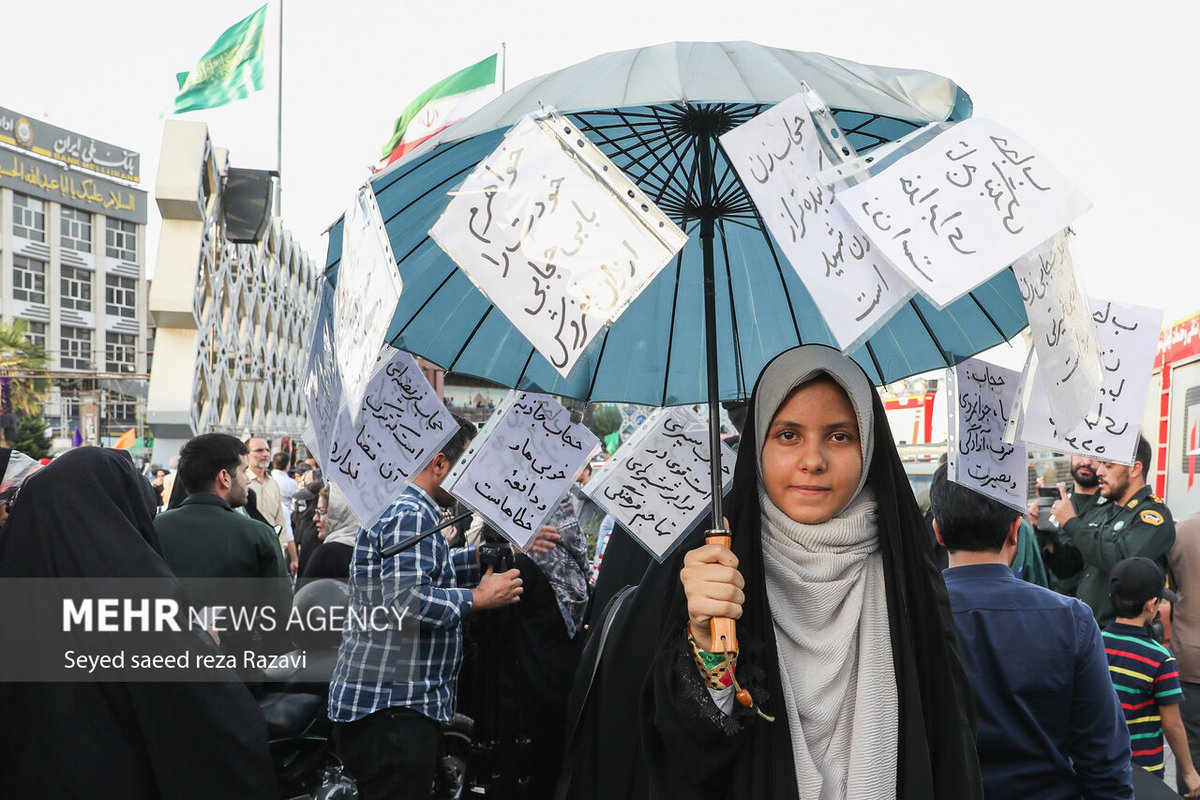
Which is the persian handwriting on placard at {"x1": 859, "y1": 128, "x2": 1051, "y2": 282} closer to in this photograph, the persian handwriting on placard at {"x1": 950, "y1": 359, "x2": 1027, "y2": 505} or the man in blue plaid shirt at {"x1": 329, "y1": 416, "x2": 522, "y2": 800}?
the persian handwriting on placard at {"x1": 950, "y1": 359, "x2": 1027, "y2": 505}

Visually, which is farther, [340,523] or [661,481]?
[340,523]

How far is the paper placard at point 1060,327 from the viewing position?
2012 millimetres

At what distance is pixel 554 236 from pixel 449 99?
15.8 m

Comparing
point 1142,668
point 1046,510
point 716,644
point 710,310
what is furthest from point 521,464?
point 1046,510

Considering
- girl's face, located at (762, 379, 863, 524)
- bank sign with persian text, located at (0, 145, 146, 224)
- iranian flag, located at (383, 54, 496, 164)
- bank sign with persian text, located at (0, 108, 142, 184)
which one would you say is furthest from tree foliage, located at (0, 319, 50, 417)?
girl's face, located at (762, 379, 863, 524)

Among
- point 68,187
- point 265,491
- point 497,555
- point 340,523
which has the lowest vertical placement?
point 265,491

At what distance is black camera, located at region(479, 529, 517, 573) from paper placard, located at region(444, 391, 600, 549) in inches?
31.5

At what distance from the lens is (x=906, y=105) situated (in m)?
2.14

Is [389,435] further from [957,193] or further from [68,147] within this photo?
[68,147]

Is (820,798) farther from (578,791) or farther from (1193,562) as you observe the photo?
(1193,562)

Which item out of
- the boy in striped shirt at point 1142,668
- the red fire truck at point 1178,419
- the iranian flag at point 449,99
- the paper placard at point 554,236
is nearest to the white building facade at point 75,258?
the iranian flag at point 449,99

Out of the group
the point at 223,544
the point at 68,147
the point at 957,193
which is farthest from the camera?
the point at 68,147

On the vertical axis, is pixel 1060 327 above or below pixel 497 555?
above

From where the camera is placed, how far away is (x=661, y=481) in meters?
3.22
